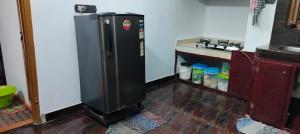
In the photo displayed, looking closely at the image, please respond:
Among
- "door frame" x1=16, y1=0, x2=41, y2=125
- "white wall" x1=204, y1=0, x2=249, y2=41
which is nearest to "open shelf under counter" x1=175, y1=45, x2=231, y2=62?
"white wall" x1=204, y1=0, x2=249, y2=41

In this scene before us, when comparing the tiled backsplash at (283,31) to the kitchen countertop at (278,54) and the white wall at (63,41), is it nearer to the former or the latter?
the kitchen countertop at (278,54)

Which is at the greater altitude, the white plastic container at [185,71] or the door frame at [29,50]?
the door frame at [29,50]

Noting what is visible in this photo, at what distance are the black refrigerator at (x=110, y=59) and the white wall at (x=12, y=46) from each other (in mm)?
764

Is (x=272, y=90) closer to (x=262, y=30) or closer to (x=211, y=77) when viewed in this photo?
(x=262, y=30)

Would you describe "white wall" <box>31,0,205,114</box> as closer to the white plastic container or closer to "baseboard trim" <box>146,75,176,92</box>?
"baseboard trim" <box>146,75,176,92</box>

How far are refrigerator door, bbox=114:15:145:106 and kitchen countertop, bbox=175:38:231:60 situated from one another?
1347mm

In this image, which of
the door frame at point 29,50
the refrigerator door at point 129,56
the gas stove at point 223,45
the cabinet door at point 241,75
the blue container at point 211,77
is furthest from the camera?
the blue container at point 211,77

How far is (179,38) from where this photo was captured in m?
3.86

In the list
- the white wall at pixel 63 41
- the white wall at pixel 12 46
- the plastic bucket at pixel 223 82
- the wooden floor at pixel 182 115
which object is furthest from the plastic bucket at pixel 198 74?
the white wall at pixel 12 46

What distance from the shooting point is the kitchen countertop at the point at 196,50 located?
3240 millimetres

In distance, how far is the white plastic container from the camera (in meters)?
3.77

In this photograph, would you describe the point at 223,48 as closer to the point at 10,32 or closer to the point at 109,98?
the point at 109,98

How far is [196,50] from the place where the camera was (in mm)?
3555

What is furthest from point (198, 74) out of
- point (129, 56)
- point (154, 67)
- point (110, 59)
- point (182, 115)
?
point (110, 59)
